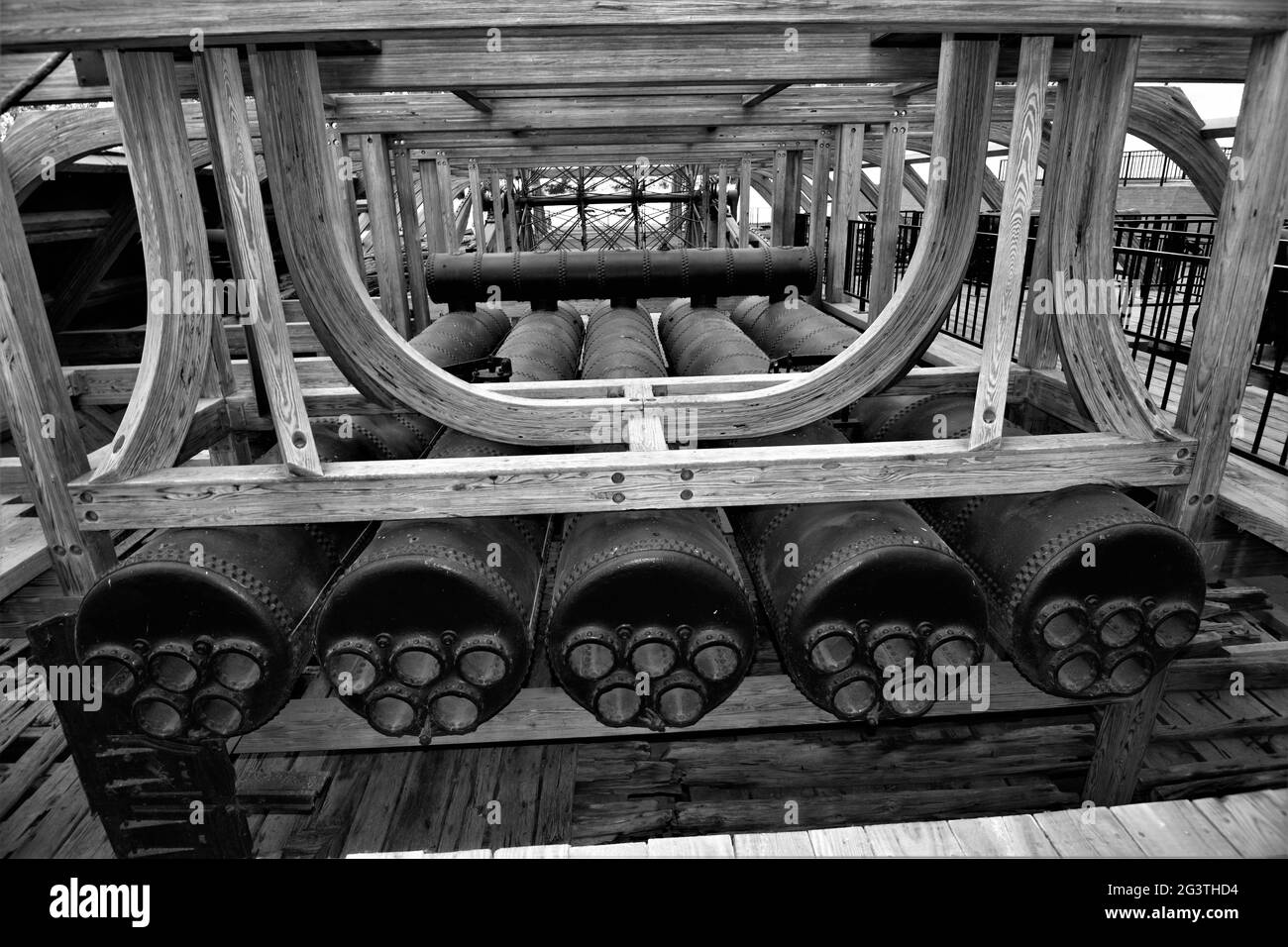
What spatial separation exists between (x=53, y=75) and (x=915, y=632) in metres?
5.43

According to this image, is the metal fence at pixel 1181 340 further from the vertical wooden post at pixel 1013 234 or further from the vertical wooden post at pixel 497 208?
the vertical wooden post at pixel 497 208

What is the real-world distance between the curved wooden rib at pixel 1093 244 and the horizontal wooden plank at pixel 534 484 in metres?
0.87

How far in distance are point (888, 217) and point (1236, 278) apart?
4807 millimetres

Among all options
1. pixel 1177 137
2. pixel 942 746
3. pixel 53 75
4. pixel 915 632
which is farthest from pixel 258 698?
pixel 1177 137

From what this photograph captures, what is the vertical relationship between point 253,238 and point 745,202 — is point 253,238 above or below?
below

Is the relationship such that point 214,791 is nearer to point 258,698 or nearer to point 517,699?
point 258,698

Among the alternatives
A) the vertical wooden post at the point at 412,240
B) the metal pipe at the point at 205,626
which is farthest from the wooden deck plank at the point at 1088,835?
the vertical wooden post at the point at 412,240

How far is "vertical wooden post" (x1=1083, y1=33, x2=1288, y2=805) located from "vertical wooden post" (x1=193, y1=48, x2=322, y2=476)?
176 inches

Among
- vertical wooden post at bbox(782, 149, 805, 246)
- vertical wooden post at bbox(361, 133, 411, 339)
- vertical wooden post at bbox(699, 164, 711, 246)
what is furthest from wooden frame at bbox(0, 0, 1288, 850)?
vertical wooden post at bbox(699, 164, 711, 246)

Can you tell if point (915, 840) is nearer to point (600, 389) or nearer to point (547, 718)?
point (547, 718)

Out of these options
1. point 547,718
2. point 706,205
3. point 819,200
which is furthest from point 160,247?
point 706,205

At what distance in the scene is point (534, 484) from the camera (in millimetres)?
3625
